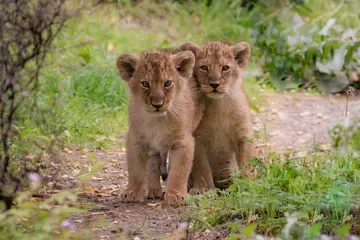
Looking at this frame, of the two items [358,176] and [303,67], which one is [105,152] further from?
→ [303,67]

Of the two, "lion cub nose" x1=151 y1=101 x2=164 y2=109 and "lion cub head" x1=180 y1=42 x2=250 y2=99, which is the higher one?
"lion cub head" x1=180 y1=42 x2=250 y2=99

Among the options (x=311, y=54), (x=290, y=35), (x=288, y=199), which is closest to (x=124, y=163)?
(x=288, y=199)

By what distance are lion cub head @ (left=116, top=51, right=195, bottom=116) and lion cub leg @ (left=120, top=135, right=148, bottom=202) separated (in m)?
0.36

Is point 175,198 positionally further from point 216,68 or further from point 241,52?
point 241,52

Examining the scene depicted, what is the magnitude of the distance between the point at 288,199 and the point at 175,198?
4.08ft

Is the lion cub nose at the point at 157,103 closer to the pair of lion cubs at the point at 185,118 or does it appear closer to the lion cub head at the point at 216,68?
the pair of lion cubs at the point at 185,118

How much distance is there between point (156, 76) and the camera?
242 inches

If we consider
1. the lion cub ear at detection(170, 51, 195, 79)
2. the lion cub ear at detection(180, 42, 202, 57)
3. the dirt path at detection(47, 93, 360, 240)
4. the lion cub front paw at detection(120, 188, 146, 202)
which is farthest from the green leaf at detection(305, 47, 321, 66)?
the lion cub front paw at detection(120, 188, 146, 202)

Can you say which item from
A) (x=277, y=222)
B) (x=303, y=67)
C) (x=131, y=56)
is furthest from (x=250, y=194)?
(x=303, y=67)

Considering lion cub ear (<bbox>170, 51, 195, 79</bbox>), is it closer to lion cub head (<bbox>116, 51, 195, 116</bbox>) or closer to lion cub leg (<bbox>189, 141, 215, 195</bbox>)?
lion cub head (<bbox>116, 51, 195, 116</bbox>)

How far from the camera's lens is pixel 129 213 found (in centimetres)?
598

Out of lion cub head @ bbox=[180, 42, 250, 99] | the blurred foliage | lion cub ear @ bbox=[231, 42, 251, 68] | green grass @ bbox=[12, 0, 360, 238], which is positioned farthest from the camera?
the blurred foliage

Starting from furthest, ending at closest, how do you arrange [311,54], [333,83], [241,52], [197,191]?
[333,83] → [311,54] → [241,52] → [197,191]

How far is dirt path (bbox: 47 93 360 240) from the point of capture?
18.2 ft
